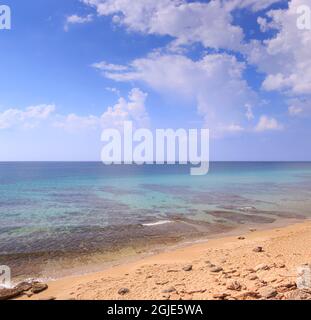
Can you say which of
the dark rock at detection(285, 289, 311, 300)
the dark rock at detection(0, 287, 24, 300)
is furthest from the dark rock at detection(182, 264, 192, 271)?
the dark rock at detection(0, 287, 24, 300)

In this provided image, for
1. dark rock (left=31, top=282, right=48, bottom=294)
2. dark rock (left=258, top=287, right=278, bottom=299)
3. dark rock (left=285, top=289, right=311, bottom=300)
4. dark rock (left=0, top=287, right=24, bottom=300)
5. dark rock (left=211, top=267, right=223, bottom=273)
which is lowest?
dark rock (left=31, top=282, right=48, bottom=294)

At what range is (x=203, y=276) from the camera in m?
12.4

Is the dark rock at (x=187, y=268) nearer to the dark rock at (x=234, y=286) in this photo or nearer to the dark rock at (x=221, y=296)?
the dark rock at (x=234, y=286)

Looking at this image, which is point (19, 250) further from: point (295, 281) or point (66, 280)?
point (295, 281)

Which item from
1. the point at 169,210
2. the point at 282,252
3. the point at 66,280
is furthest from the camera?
the point at 169,210

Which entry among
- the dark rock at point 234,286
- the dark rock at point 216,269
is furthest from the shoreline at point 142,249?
the dark rock at point 234,286

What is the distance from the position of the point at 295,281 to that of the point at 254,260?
460 cm

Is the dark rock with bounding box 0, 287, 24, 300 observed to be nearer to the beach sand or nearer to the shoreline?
the beach sand

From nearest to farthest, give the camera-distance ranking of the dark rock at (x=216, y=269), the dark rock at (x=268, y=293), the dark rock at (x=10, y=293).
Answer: the dark rock at (x=268, y=293), the dark rock at (x=10, y=293), the dark rock at (x=216, y=269)

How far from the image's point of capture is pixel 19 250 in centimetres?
1770

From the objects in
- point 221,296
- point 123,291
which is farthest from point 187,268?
point 221,296

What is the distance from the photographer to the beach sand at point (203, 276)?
1013cm

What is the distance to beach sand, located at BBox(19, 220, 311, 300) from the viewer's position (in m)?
10.1
